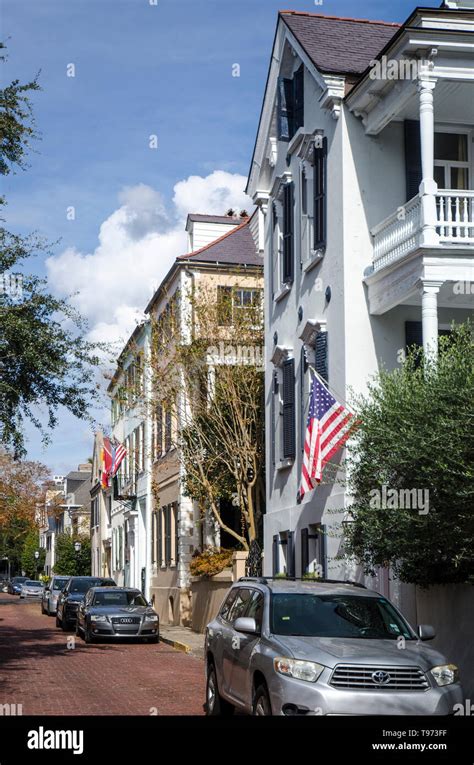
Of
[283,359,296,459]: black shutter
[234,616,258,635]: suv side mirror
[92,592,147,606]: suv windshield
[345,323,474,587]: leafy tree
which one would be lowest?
[92,592,147,606]: suv windshield

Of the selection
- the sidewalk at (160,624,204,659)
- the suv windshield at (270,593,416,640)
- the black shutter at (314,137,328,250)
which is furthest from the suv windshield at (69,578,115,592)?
the suv windshield at (270,593,416,640)

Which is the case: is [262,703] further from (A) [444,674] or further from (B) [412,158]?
(B) [412,158]

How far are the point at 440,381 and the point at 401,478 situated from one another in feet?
4.57

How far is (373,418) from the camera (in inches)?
520

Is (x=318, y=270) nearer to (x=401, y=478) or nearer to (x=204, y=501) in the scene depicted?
(x=401, y=478)

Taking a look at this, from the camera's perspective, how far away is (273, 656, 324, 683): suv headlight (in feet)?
31.8

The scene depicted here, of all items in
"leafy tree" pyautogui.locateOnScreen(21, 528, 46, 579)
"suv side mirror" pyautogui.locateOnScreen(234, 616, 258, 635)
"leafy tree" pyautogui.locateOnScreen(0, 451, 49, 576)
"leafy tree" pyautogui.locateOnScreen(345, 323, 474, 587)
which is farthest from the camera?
"leafy tree" pyautogui.locateOnScreen(21, 528, 46, 579)

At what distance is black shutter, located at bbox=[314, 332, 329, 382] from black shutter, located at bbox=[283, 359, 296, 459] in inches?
76.2

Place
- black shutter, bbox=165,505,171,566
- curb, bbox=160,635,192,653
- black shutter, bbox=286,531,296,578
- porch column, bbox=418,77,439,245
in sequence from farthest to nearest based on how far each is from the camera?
black shutter, bbox=165,505,171,566, curb, bbox=160,635,192,653, black shutter, bbox=286,531,296,578, porch column, bbox=418,77,439,245

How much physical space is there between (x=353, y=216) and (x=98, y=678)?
887cm

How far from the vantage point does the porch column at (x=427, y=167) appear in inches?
639

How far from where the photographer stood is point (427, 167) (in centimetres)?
1639

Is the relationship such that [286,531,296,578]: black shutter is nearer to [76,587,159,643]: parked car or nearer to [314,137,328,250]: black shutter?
[76,587,159,643]: parked car
